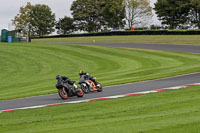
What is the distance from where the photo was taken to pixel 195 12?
3782 inches

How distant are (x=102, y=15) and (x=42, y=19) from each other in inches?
1243

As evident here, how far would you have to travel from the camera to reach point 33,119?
10.5 meters

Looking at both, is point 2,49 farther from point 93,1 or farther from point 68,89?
point 93,1

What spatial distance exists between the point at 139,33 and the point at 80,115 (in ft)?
176

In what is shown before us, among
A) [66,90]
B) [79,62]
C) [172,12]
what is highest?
[172,12]

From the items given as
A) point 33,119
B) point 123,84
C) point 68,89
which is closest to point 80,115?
point 33,119

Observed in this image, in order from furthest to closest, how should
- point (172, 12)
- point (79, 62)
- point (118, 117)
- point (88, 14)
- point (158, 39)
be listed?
1. point (88, 14)
2. point (172, 12)
3. point (158, 39)
4. point (79, 62)
5. point (118, 117)

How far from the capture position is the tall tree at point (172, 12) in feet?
305

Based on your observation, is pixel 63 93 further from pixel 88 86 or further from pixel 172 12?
pixel 172 12

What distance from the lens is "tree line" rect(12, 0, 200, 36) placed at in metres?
95.5

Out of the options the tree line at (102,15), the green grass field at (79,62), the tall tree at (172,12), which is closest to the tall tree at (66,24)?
the tree line at (102,15)

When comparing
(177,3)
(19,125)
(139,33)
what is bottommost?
(19,125)

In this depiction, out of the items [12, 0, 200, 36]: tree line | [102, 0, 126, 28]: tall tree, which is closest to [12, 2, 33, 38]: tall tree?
[12, 0, 200, 36]: tree line

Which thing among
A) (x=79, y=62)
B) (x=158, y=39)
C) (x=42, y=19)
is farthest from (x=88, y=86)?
(x=42, y=19)
